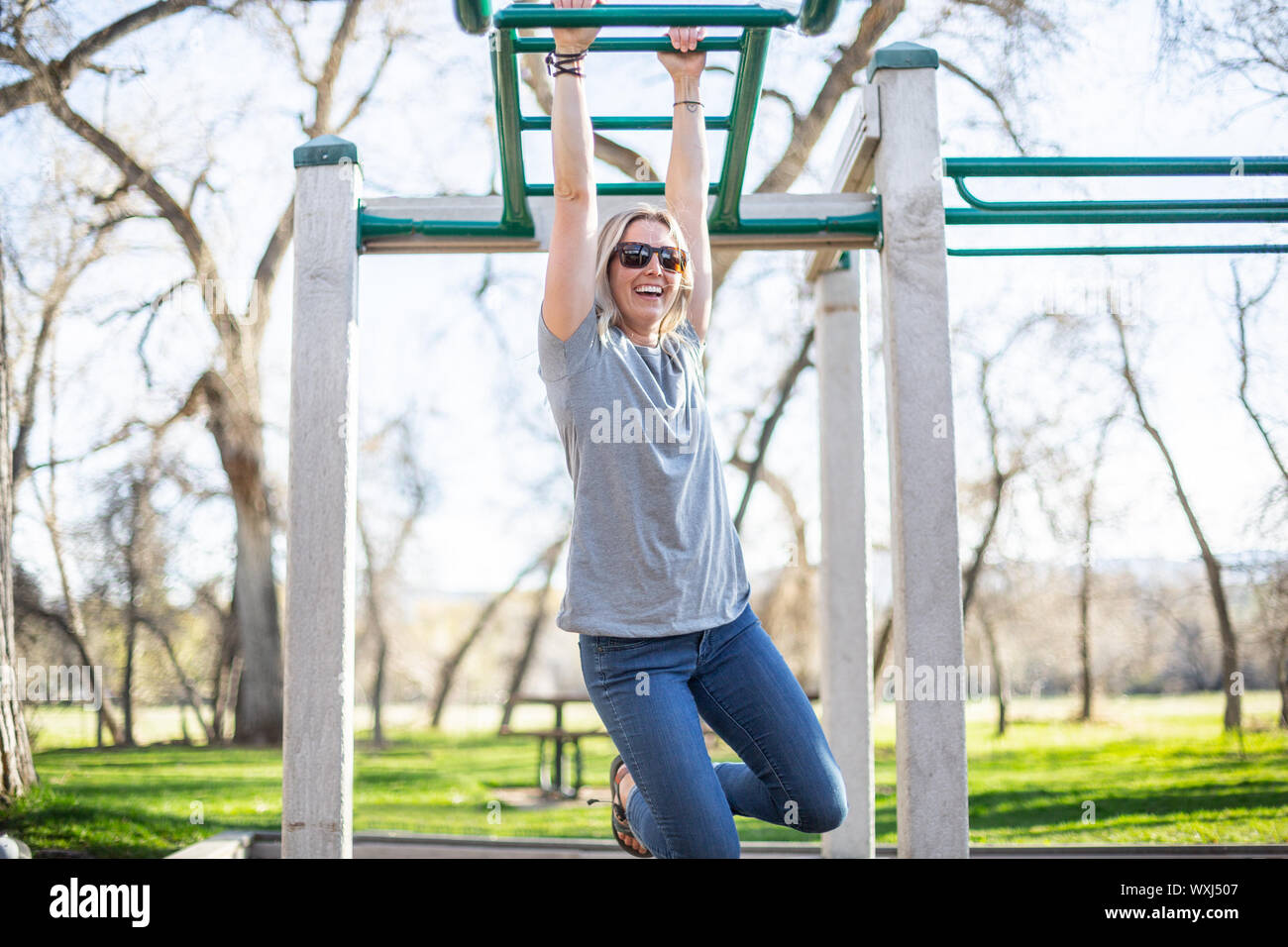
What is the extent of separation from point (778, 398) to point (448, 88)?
461 cm

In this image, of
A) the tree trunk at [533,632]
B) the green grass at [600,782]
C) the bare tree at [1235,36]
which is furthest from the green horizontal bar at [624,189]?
the tree trunk at [533,632]

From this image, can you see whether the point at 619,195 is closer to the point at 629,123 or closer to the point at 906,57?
the point at 629,123

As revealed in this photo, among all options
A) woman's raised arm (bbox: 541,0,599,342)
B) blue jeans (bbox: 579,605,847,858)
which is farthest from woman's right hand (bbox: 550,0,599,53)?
blue jeans (bbox: 579,605,847,858)

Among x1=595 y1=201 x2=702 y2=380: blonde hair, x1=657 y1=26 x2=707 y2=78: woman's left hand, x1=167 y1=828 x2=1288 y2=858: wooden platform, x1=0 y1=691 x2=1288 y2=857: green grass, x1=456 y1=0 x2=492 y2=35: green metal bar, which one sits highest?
x1=456 y1=0 x2=492 y2=35: green metal bar

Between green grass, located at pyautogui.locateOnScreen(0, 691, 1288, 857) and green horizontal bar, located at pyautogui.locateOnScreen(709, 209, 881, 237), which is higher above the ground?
green horizontal bar, located at pyautogui.locateOnScreen(709, 209, 881, 237)

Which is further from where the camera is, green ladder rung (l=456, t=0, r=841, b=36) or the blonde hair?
the blonde hair

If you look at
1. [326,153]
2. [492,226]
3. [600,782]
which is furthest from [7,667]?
[600,782]

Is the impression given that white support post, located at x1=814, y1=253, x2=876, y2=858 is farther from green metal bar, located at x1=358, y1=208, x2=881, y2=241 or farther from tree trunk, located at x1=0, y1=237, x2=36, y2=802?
tree trunk, located at x1=0, y1=237, x2=36, y2=802

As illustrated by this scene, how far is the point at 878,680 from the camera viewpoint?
1056cm

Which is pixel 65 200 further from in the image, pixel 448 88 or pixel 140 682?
pixel 140 682

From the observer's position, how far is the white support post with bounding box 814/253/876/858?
11.6ft

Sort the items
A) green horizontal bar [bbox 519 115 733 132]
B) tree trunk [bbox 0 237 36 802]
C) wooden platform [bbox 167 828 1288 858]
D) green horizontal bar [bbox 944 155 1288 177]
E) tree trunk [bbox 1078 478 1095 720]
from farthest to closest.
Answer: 1. tree trunk [bbox 1078 478 1095 720]
2. tree trunk [bbox 0 237 36 802]
3. wooden platform [bbox 167 828 1288 858]
4. green horizontal bar [bbox 944 155 1288 177]
5. green horizontal bar [bbox 519 115 733 132]

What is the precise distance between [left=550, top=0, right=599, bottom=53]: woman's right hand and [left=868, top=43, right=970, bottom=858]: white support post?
3.38 feet

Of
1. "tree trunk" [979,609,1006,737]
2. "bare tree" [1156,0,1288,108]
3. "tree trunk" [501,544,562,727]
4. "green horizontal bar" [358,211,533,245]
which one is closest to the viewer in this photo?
"green horizontal bar" [358,211,533,245]
